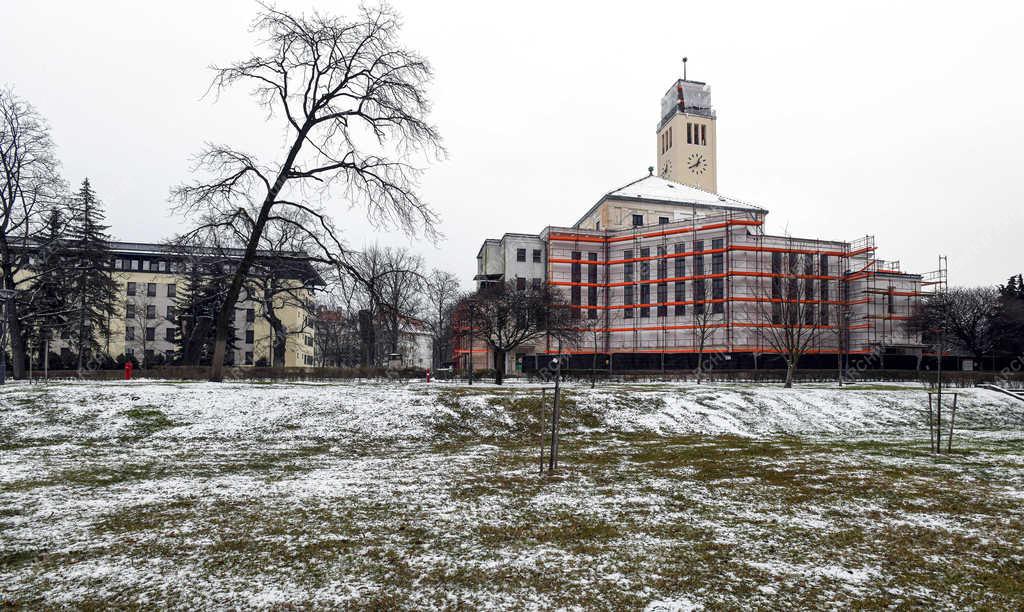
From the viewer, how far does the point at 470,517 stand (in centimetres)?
773

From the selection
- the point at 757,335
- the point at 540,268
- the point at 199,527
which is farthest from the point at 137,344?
the point at 199,527

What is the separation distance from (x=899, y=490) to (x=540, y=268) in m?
65.4

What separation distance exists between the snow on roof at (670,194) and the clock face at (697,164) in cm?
1488

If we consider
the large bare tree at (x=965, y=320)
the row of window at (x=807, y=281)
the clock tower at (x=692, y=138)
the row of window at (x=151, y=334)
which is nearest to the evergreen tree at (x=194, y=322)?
the row of window at (x=151, y=334)

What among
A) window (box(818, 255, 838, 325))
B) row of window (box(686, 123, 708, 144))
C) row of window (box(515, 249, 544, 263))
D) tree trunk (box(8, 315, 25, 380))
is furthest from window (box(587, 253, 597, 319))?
tree trunk (box(8, 315, 25, 380))

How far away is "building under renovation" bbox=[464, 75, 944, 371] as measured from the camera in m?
63.9

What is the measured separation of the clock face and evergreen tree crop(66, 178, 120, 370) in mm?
83156

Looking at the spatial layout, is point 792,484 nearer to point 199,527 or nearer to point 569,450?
point 569,450

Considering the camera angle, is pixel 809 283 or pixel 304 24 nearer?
pixel 304 24

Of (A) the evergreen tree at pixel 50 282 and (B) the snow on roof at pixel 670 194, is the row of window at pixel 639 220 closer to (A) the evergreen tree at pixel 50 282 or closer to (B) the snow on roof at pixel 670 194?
(B) the snow on roof at pixel 670 194

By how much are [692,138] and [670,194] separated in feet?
76.6

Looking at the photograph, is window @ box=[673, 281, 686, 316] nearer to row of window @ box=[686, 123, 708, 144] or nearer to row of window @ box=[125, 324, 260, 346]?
row of window @ box=[686, 123, 708, 144]

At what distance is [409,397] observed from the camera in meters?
20.8

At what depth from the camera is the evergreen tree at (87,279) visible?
130ft
